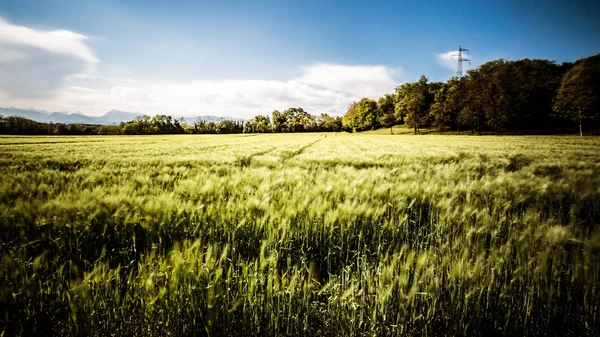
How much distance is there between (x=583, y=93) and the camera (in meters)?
37.4

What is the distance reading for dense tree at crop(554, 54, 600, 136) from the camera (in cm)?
3653

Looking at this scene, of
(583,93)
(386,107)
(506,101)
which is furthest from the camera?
(386,107)

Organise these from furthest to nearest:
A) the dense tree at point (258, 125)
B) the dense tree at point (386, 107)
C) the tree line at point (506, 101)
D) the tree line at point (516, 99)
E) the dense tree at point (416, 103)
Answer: the dense tree at point (258, 125) < the dense tree at point (386, 107) < the dense tree at point (416, 103) < the tree line at point (516, 99) < the tree line at point (506, 101)

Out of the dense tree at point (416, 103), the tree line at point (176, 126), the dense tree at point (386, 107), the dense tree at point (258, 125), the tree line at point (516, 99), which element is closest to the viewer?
the tree line at point (516, 99)

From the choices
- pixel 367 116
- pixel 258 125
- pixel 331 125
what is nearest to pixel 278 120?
pixel 258 125

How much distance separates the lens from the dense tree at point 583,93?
1438 inches

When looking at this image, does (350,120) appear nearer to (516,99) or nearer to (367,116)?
(367,116)

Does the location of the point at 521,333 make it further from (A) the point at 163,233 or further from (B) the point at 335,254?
(A) the point at 163,233

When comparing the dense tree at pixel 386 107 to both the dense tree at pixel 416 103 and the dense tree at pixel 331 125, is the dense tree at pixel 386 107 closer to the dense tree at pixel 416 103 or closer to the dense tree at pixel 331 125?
the dense tree at pixel 416 103

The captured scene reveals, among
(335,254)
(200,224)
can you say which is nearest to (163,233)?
(200,224)

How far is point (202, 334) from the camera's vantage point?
1.55m

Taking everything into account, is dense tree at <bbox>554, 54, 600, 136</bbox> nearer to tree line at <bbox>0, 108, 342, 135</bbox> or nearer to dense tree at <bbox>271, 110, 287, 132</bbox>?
tree line at <bbox>0, 108, 342, 135</bbox>

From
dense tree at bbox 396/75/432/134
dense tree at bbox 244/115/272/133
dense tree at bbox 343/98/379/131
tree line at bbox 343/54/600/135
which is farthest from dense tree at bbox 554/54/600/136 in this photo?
dense tree at bbox 244/115/272/133

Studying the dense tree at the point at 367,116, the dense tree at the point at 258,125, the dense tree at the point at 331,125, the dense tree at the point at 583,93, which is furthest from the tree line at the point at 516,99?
the dense tree at the point at 258,125
